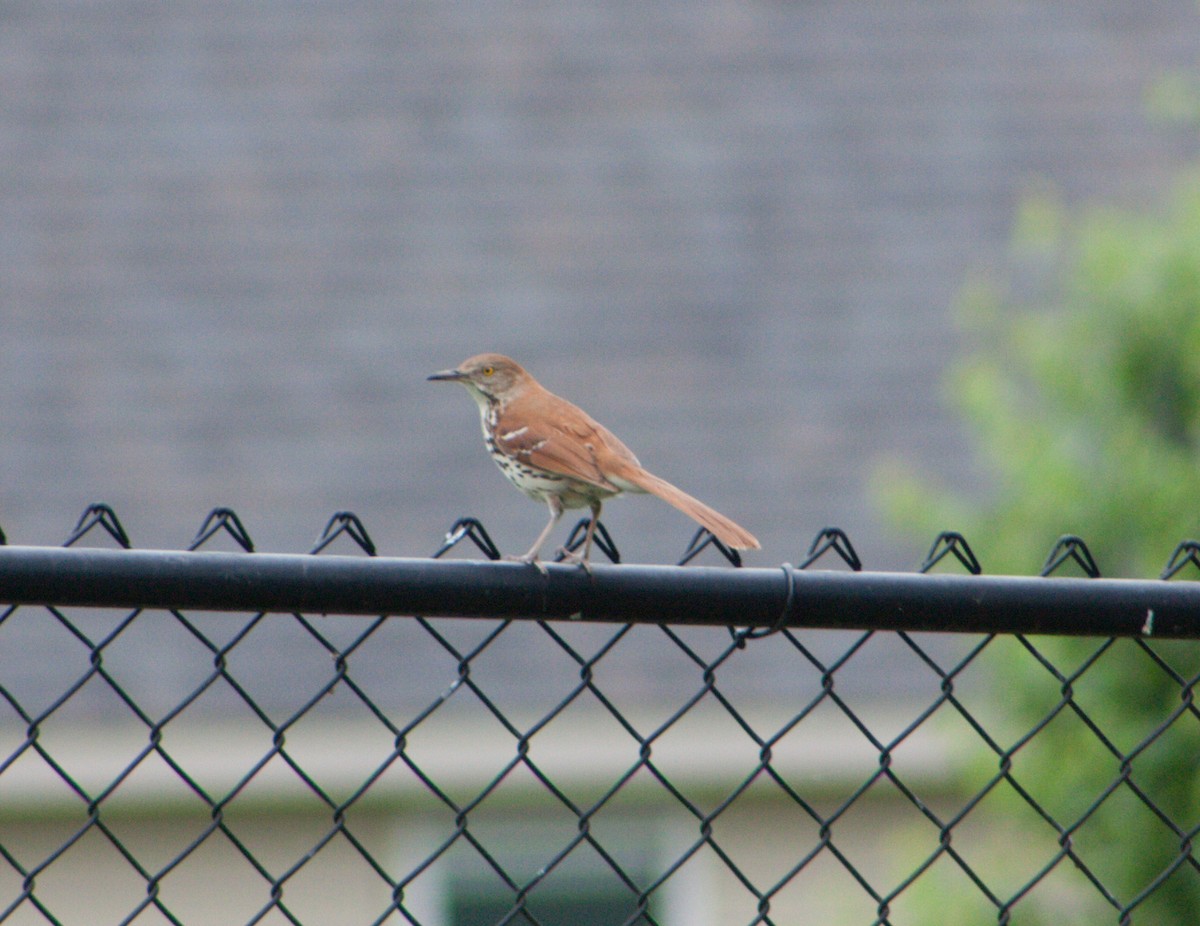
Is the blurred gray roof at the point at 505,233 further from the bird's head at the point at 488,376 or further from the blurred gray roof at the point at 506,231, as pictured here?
the bird's head at the point at 488,376

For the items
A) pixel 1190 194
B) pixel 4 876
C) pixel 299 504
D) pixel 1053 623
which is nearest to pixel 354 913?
pixel 4 876

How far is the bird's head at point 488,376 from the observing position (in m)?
4.44

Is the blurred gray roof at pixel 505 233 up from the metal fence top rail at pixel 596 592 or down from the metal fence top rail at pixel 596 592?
up

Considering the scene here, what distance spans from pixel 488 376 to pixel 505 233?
16.6ft

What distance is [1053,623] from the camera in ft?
8.98

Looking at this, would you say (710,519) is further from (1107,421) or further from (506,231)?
(506,231)

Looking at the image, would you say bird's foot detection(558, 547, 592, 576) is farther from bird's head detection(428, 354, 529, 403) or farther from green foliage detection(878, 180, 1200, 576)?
green foliage detection(878, 180, 1200, 576)

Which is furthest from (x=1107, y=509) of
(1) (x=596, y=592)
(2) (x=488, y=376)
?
(1) (x=596, y=592)

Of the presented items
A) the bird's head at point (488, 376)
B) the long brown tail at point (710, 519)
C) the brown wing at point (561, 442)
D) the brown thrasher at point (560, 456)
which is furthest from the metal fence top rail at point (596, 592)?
the bird's head at point (488, 376)

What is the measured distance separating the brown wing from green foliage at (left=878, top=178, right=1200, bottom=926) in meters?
1.84

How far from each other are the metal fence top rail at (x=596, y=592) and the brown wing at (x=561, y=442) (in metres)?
1.08

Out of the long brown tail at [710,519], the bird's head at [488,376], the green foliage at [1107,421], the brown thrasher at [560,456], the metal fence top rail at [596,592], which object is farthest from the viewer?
the green foliage at [1107,421]

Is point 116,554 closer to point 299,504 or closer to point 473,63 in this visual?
point 299,504

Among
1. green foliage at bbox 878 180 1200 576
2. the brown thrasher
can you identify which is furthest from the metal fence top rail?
green foliage at bbox 878 180 1200 576
